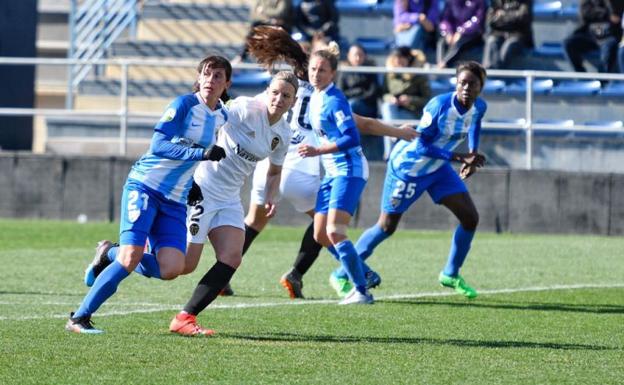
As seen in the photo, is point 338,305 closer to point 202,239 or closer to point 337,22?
point 202,239

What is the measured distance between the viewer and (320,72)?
1084 centimetres

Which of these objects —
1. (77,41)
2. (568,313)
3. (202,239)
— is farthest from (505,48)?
(202,239)

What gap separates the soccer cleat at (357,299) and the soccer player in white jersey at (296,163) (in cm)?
36

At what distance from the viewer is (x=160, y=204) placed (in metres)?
8.91

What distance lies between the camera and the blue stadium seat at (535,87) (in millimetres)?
19719

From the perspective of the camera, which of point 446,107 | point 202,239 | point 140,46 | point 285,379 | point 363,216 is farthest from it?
point 140,46

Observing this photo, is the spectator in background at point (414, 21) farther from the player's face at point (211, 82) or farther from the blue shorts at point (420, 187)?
the player's face at point (211, 82)

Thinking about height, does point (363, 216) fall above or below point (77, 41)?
below

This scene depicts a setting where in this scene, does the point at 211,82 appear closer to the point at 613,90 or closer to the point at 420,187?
the point at 420,187

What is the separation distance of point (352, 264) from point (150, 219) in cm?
253

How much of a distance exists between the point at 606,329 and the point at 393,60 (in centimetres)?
935

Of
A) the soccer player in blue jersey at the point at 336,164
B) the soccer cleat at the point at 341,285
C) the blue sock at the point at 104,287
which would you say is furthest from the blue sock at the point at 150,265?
the soccer cleat at the point at 341,285

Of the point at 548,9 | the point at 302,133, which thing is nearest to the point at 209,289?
the point at 302,133

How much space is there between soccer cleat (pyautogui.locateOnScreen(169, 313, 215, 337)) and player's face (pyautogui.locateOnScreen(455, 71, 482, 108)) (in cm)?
365
